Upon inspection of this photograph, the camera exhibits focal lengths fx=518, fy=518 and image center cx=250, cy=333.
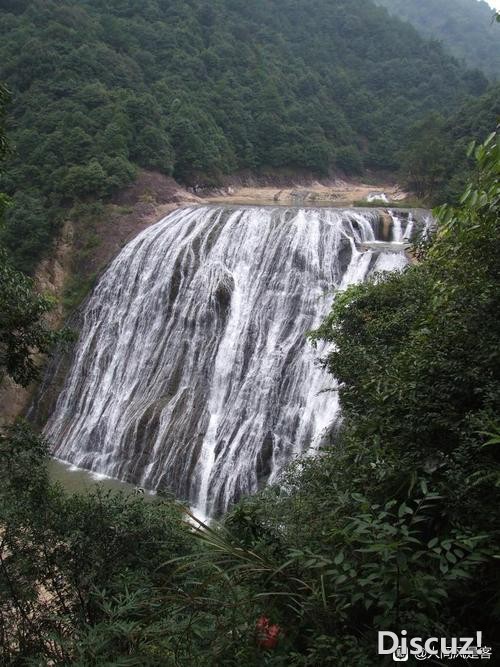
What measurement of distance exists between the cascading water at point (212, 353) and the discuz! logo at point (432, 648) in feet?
32.5

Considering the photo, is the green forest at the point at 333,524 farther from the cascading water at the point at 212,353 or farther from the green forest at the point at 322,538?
the cascading water at the point at 212,353

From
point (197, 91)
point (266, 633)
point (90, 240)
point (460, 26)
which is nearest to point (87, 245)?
point (90, 240)

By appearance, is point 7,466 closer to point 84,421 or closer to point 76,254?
point 84,421

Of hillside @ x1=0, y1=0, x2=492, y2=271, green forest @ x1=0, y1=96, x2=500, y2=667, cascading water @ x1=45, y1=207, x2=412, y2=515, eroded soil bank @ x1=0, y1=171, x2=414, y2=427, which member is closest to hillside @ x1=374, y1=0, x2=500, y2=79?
hillside @ x1=0, y1=0, x2=492, y2=271

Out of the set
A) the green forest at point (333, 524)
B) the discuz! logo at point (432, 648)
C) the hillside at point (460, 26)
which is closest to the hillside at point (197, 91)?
the hillside at point (460, 26)

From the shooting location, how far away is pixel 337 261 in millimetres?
16531

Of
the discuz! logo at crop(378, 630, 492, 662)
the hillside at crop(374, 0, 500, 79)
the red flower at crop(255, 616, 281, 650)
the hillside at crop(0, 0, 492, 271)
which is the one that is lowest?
the red flower at crop(255, 616, 281, 650)

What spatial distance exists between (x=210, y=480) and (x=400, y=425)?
9.88 metres

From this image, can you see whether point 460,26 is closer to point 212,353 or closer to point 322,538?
point 212,353

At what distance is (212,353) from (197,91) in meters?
27.7

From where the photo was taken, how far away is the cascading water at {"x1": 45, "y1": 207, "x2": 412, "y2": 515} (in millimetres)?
13344

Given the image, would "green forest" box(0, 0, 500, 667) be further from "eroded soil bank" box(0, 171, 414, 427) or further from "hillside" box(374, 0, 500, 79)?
"hillside" box(374, 0, 500, 79)

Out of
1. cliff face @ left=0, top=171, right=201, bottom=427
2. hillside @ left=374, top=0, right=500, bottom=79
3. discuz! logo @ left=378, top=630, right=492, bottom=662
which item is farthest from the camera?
hillside @ left=374, top=0, right=500, bottom=79

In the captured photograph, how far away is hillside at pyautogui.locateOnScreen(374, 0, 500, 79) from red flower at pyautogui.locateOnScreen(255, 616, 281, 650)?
67.9 metres
